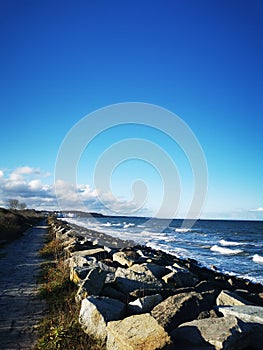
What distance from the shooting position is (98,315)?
5266 mm

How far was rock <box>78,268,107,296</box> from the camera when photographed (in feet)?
21.8

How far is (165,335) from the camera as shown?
164 inches

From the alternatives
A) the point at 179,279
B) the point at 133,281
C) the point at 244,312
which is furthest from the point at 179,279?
the point at 244,312

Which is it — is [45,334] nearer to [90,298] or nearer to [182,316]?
[90,298]

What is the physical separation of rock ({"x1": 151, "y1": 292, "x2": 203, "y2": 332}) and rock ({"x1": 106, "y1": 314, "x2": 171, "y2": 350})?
1.68 feet

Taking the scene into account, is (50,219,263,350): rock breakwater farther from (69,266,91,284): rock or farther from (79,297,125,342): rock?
(69,266,91,284): rock

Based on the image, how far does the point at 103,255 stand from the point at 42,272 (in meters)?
2.80

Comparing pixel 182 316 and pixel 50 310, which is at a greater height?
pixel 182 316

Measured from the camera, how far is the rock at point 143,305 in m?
5.74

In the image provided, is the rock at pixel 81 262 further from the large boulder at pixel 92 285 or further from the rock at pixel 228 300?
the rock at pixel 228 300

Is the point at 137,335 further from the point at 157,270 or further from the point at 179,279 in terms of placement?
the point at 157,270

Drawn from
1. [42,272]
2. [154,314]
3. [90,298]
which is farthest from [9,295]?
[154,314]

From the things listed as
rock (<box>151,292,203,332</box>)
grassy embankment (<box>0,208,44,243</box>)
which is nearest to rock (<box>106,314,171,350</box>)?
rock (<box>151,292,203,332</box>)

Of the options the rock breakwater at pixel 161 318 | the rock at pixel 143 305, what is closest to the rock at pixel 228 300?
the rock breakwater at pixel 161 318
